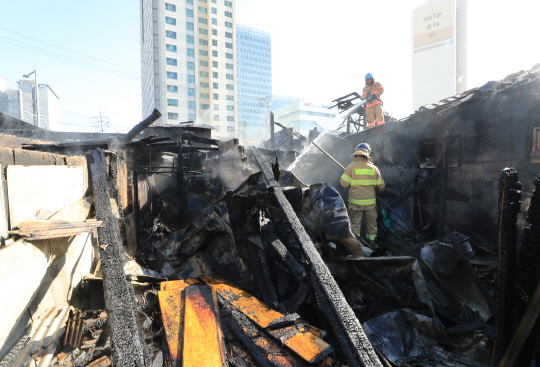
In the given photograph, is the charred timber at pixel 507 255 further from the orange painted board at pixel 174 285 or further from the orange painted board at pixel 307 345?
the orange painted board at pixel 174 285

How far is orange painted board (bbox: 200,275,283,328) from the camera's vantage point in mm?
2729

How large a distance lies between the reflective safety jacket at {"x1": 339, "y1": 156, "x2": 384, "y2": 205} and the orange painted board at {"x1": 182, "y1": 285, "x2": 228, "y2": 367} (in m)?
3.27

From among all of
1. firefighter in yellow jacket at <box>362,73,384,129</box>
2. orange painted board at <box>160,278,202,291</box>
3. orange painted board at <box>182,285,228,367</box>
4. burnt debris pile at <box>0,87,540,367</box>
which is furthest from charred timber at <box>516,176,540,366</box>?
firefighter in yellow jacket at <box>362,73,384,129</box>

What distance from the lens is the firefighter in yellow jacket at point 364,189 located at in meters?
5.00

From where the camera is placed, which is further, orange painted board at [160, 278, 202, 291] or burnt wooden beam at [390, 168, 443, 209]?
burnt wooden beam at [390, 168, 443, 209]

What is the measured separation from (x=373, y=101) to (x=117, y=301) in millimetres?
9579

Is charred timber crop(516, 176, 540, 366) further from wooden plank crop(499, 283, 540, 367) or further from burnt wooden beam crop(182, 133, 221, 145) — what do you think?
burnt wooden beam crop(182, 133, 221, 145)

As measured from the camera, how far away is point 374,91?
9.20 metres

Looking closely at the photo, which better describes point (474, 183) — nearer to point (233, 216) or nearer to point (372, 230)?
point (372, 230)

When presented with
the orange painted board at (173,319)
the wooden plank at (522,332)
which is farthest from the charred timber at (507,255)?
the orange painted board at (173,319)

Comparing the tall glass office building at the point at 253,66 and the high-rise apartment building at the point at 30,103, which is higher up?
the tall glass office building at the point at 253,66

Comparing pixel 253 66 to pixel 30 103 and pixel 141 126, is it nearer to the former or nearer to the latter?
pixel 30 103

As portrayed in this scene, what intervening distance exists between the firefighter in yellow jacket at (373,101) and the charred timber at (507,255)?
24.8 feet

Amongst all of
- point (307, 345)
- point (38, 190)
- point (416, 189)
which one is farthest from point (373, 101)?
point (38, 190)
